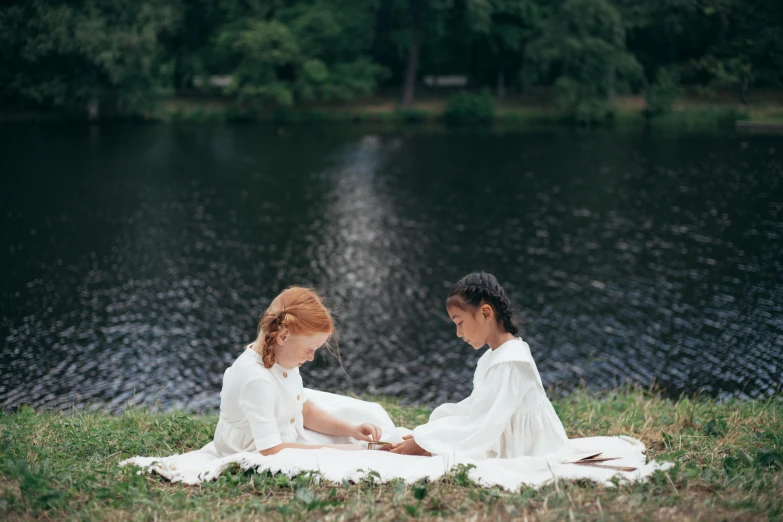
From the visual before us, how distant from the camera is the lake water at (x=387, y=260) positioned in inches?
521

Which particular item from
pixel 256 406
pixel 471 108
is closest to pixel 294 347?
pixel 256 406

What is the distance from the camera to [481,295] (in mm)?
4656

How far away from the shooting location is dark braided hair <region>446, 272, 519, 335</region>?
15.3ft

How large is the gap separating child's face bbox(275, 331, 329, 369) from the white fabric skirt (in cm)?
49

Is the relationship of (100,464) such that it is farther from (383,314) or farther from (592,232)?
(592,232)

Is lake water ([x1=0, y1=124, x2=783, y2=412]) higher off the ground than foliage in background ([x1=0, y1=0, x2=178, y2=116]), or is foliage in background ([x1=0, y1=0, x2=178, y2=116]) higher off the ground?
foliage in background ([x1=0, y1=0, x2=178, y2=116])

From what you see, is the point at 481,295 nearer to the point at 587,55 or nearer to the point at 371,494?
the point at 371,494

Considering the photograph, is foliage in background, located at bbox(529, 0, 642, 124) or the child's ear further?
foliage in background, located at bbox(529, 0, 642, 124)

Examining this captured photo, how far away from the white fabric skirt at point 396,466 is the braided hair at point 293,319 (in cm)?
55

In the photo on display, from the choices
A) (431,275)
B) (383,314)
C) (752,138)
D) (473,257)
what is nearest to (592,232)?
(473,257)

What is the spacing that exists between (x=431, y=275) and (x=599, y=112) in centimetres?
2508

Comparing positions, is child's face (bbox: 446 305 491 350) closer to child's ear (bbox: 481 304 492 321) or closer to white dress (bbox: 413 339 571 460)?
child's ear (bbox: 481 304 492 321)

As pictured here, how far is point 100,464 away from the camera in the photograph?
16.1 ft

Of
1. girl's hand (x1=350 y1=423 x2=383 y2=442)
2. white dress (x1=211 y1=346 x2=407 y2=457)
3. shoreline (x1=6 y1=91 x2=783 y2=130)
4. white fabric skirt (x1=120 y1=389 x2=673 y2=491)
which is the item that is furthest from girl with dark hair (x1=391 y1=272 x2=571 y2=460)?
shoreline (x1=6 y1=91 x2=783 y2=130)
